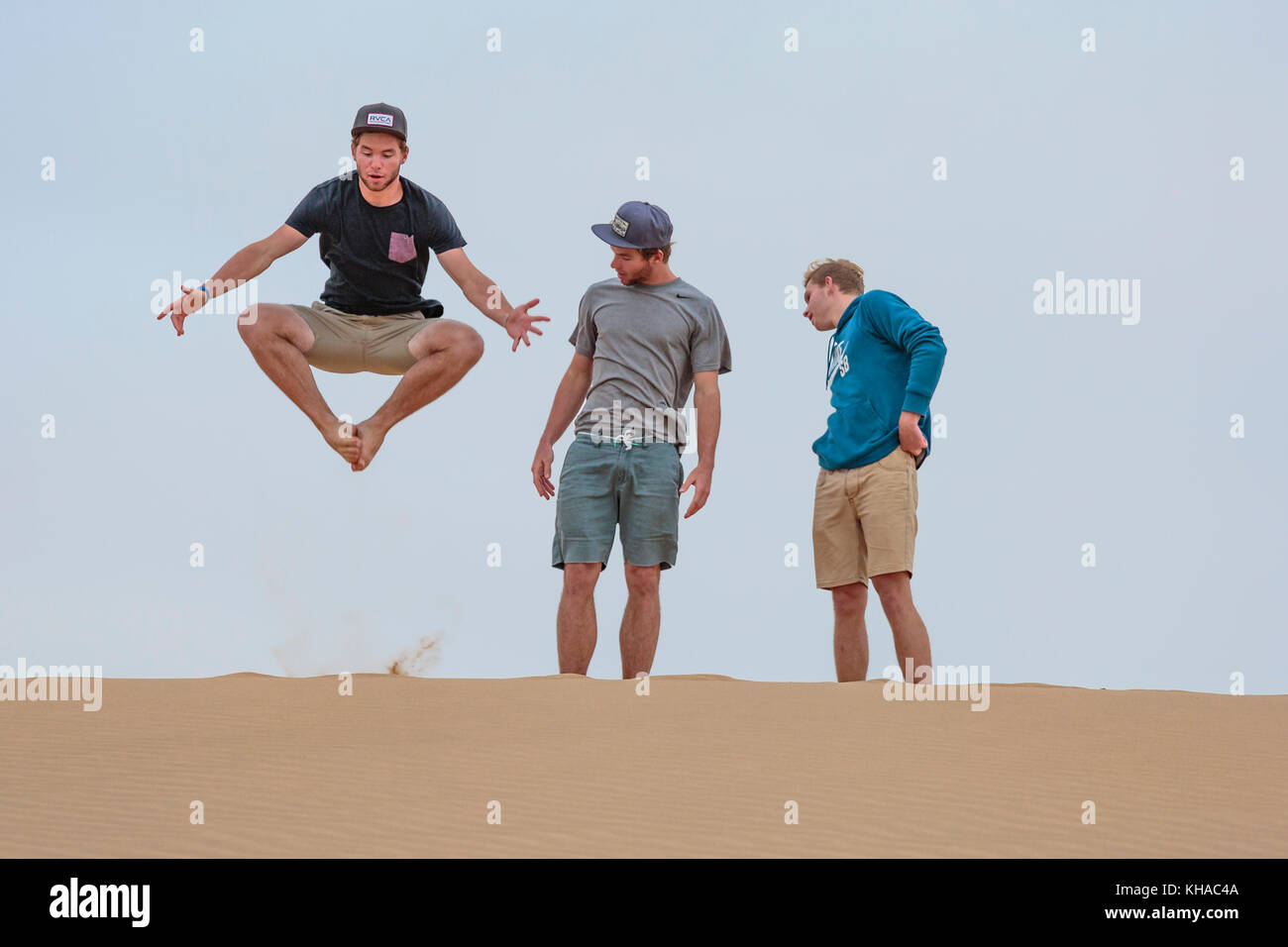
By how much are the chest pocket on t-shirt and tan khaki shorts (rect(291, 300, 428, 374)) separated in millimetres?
324

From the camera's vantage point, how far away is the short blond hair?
759cm

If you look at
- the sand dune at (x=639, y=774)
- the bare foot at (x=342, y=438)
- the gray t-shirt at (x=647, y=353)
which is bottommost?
the sand dune at (x=639, y=774)

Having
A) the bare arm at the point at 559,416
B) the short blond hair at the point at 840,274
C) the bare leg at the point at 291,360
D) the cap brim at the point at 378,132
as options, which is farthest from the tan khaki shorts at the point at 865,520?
the cap brim at the point at 378,132

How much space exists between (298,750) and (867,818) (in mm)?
2041

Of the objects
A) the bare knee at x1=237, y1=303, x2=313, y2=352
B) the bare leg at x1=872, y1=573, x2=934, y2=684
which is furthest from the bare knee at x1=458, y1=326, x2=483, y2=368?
the bare leg at x1=872, y1=573, x2=934, y2=684

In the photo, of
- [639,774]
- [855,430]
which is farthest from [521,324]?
[639,774]

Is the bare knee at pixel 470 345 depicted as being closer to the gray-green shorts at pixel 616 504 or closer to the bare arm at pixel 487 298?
the bare arm at pixel 487 298

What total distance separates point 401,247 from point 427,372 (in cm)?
67

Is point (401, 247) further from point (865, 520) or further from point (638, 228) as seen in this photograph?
point (865, 520)

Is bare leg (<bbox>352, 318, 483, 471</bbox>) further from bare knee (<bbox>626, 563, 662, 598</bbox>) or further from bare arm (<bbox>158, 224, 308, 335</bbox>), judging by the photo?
bare knee (<bbox>626, 563, 662, 598</bbox>)

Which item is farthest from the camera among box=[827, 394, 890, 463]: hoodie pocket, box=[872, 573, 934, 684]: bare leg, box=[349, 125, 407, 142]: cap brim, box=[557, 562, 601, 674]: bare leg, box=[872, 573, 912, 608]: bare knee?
box=[349, 125, 407, 142]: cap brim

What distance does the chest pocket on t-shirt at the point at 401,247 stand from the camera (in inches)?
296
